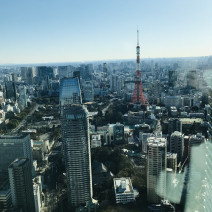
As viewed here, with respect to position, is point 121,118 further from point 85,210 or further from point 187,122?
point 85,210

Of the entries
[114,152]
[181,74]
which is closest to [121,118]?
[114,152]

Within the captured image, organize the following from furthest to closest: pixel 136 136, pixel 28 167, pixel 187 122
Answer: pixel 187 122 < pixel 136 136 < pixel 28 167

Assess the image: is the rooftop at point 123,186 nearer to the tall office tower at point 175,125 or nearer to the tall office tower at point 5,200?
the tall office tower at point 5,200

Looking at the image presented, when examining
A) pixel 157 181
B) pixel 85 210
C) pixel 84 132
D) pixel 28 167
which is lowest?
pixel 85 210

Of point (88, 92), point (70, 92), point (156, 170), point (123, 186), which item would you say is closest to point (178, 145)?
point (156, 170)

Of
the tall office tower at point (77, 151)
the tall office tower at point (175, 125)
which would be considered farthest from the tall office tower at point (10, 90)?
the tall office tower at point (77, 151)

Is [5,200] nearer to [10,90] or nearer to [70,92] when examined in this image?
[70,92]

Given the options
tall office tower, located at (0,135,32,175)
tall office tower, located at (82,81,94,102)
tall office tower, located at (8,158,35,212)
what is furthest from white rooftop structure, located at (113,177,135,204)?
tall office tower, located at (82,81,94,102)
